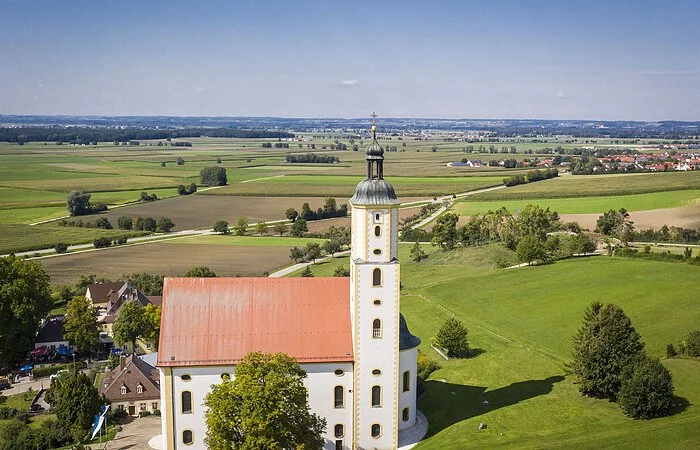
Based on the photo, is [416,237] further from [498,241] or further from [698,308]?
[698,308]

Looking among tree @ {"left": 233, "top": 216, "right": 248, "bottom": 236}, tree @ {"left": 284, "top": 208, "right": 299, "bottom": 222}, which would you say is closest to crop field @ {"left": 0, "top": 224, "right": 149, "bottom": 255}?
tree @ {"left": 233, "top": 216, "right": 248, "bottom": 236}

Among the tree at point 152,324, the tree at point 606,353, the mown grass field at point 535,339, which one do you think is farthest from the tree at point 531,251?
the tree at point 152,324

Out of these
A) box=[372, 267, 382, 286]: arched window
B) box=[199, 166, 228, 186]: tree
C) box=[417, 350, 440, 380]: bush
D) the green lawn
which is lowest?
box=[417, 350, 440, 380]: bush

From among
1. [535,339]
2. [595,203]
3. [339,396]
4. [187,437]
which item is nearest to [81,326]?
[187,437]

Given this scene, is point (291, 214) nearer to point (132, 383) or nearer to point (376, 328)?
point (132, 383)

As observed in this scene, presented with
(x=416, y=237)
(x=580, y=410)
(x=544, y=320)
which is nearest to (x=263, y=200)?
(x=416, y=237)

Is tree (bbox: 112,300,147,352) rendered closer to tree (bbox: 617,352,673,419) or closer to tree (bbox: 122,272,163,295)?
tree (bbox: 122,272,163,295)
